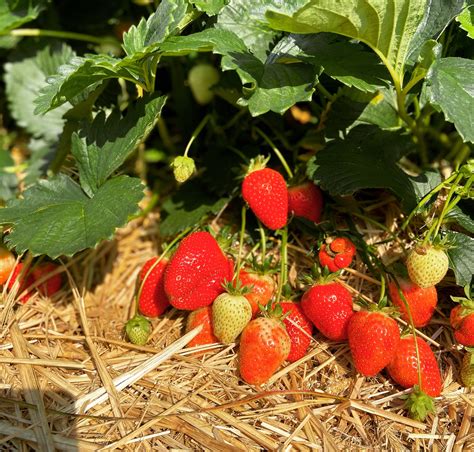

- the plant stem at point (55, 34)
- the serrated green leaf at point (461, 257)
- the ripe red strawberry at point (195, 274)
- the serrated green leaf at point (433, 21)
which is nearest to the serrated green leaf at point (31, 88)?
the plant stem at point (55, 34)

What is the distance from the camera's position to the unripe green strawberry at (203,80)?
1.76m

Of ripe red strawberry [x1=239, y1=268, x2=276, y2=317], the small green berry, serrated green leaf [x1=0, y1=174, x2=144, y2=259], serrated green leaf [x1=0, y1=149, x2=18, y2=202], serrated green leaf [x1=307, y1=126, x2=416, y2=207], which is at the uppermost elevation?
the small green berry

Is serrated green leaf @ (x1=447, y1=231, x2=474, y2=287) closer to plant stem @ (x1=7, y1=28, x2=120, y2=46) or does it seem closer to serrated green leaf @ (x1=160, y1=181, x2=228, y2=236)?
serrated green leaf @ (x1=160, y1=181, x2=228, y2=236)

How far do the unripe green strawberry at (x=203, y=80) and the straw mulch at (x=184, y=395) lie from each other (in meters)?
0.53

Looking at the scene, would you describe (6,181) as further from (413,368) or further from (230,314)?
(413,368)

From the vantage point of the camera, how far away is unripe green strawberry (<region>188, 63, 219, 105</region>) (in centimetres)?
176

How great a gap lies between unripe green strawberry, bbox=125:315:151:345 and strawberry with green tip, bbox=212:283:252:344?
18 centimetres

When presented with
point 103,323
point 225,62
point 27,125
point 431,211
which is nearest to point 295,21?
point 225,62

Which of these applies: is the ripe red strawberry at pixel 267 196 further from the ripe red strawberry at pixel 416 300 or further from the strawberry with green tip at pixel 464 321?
the strawberry with green tip at pixel 464 321

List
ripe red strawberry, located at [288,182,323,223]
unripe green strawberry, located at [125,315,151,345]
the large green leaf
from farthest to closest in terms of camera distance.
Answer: ripe red strawberry, located at [288,182,323,223]
unripe green strawberry, located at [125,315,151,345]
the large green leaf

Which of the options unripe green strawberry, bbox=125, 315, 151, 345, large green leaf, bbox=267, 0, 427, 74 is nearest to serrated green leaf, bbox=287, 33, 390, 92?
large green leaf, bbox=267, 0, 427, 74

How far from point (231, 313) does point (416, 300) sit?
1.31ft

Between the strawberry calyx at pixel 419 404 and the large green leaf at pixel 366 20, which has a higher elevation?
the large green leaf at pixel 366 20

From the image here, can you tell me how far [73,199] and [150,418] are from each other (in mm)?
544
